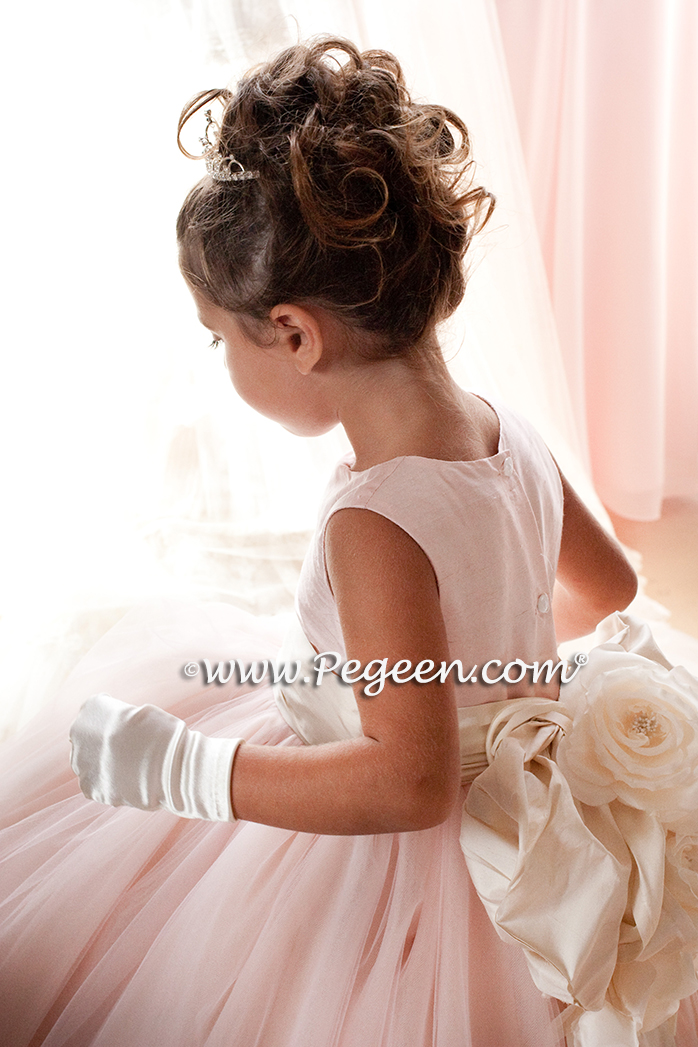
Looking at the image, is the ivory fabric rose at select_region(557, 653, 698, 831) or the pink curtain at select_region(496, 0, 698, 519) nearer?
the ivory fabric rose at select_region(557, 653, 698, 831)

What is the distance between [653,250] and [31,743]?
1.69 meters

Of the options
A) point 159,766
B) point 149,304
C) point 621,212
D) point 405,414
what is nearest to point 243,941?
point 159,766

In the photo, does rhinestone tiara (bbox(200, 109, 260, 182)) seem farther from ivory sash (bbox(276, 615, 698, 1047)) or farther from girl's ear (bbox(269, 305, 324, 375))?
ivory sash (bbox(276, 615, 698, 1047))

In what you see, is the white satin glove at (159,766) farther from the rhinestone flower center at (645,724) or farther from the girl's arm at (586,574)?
the girl's arm at (586,574)

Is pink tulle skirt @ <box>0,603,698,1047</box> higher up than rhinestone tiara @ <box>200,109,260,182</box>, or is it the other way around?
rhinestone tiara @ <box>200,109,260,182</box>

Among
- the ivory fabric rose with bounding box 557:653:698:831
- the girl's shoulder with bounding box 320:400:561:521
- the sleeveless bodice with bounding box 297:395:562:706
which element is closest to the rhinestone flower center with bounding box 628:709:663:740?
the ivory fabric rose with bounding box 557:653:698:831

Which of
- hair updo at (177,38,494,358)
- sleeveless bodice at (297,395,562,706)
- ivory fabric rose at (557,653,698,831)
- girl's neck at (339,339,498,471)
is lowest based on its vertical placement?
ivory fabric rose at (557,653,698,831)

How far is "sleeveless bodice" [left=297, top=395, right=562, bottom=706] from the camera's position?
2.51 feet

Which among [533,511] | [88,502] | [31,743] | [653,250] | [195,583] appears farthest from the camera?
[653,250]

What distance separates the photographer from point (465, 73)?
1.75m

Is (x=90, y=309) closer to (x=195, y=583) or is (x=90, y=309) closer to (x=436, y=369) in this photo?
(x=195, y=583)

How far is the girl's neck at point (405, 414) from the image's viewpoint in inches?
31.7

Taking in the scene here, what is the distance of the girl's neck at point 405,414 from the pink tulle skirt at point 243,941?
368 mm

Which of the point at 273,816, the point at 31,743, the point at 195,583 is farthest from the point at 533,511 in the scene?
the point at 195,583
